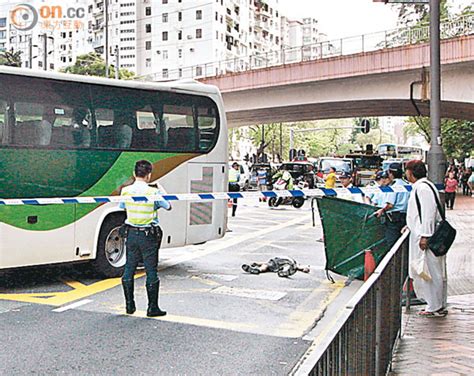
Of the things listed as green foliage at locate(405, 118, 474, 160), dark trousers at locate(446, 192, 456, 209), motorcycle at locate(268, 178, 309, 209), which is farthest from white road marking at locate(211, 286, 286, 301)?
green foliage at locate(405, 118, 474, 160)

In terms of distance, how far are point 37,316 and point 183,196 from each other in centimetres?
355

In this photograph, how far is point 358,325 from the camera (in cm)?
375

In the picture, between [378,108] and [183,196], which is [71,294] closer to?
[183,196]

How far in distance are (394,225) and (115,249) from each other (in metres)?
4.37

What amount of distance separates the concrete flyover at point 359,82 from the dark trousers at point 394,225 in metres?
14.2

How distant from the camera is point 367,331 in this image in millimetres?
4141

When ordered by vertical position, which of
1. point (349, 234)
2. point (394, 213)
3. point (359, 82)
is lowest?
point (349, 234)

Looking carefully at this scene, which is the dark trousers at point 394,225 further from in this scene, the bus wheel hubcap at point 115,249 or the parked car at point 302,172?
the parked car at point 302,172

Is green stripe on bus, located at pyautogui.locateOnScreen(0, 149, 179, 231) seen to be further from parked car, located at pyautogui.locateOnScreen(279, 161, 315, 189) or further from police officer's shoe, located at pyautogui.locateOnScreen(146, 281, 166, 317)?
parked car, located at pyautogui.locateOnScreen(279, 161, 315, 189)

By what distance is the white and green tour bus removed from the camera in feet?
32.1

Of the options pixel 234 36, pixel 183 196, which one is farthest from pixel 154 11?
pixel 183 196

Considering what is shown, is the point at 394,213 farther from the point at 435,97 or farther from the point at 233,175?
the point at 233,175

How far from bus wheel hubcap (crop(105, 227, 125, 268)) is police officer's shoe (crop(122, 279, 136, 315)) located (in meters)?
2.77

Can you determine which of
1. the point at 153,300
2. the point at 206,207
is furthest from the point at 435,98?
the point at 206,207
